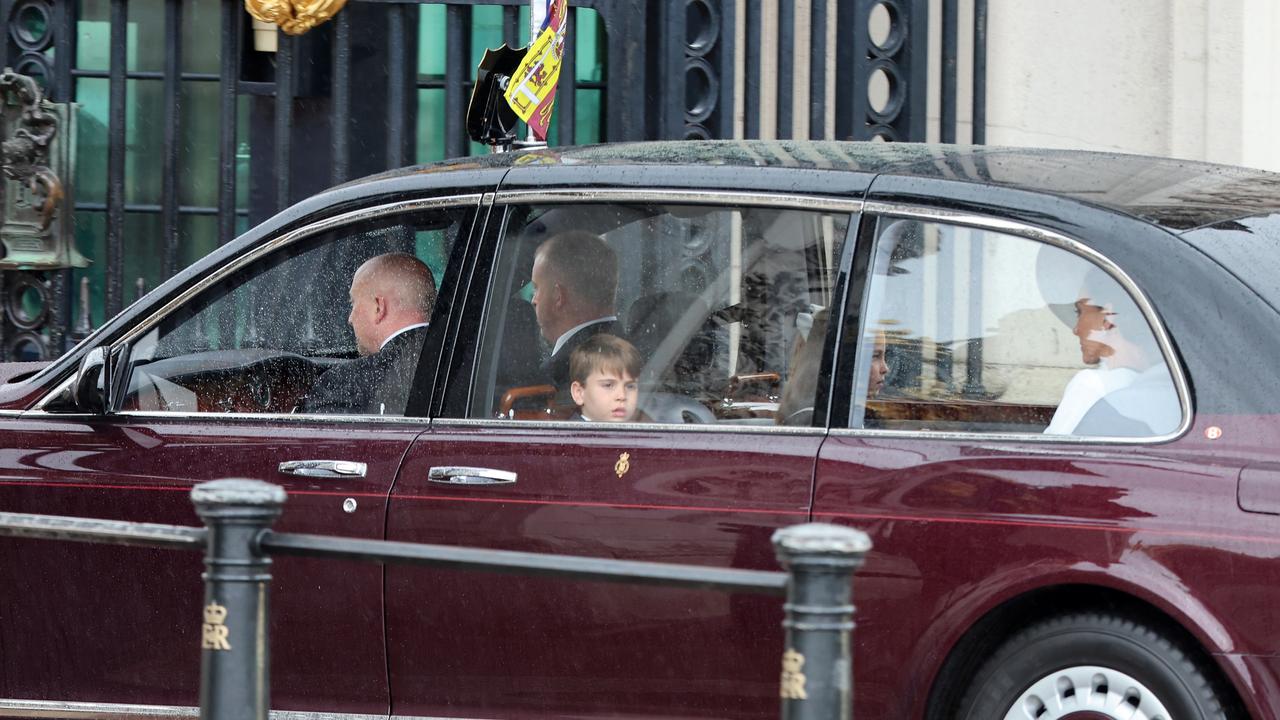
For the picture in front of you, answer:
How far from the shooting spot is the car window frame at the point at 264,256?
14.9ft

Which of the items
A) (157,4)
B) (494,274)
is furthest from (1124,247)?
(157,4)

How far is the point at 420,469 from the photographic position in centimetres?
438

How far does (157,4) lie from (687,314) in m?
7.00

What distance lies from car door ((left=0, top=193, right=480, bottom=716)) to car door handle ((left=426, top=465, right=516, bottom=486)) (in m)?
0.13

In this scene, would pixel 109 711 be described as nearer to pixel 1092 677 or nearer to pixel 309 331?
pixel 309 331

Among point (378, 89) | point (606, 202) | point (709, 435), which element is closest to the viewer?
point (709, 435)

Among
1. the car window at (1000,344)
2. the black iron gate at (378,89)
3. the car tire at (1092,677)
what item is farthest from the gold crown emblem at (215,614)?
the black iron gate at (378,89)

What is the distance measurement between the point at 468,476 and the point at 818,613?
1628 mm

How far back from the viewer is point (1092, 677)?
3.79m

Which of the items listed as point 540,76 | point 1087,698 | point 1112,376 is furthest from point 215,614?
point 540,76

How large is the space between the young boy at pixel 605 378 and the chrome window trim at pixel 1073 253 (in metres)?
0.53

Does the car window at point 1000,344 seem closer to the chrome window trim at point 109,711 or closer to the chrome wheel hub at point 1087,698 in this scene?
the chrome wheel hub at point 1087,698

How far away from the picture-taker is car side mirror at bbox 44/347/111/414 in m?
4.70

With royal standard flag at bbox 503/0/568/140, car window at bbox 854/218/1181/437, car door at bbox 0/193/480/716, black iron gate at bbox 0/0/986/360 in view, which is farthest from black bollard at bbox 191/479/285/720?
black iron gate at bbox 0/0/986/360
